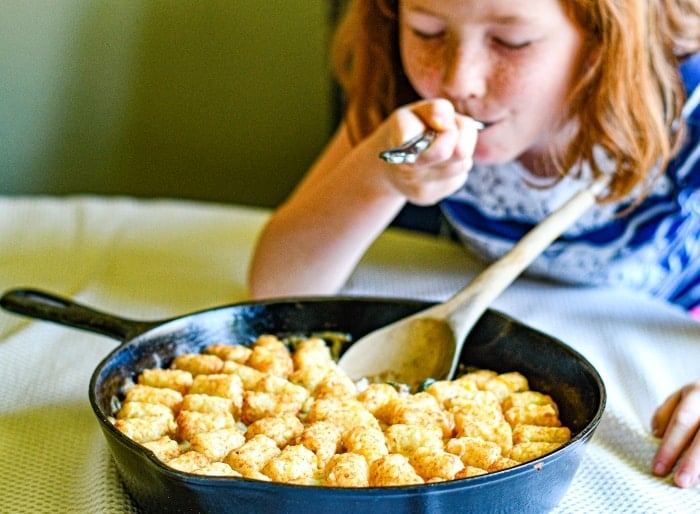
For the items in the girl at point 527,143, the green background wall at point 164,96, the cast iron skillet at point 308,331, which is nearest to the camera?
the cast iron skillet at point 308,331

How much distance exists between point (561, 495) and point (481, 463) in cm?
6

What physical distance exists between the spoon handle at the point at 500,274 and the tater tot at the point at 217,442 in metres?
0.26

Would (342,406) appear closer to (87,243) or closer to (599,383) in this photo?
(599,383)

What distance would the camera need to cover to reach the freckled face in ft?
3.18

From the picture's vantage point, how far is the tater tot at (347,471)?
66 centimetres

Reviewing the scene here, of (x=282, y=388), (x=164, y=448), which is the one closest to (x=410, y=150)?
(x=282, y=388)

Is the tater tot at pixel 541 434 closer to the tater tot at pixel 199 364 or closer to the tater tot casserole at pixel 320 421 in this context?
the tater tot casserole at pixel 320 421

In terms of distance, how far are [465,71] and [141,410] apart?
0.48 m

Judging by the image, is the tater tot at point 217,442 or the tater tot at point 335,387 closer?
the tater tot at point 217,442

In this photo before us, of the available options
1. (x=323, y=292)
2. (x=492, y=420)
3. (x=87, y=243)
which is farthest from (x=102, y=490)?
(x=87, y=243)

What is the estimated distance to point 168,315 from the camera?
1.11 meters

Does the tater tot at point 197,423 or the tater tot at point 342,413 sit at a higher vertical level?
the tater tot at point 342,413

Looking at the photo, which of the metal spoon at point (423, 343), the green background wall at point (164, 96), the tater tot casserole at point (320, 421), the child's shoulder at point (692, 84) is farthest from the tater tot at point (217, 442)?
the green background wall at point (164, 96)

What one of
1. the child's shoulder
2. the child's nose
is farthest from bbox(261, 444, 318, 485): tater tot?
the child's shoulder
